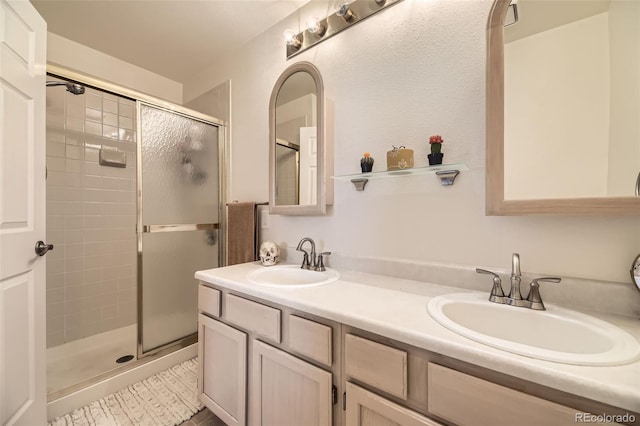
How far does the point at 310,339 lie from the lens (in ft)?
2.91

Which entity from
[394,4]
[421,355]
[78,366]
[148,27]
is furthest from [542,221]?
[78,366]

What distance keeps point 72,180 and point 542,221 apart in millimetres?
3025

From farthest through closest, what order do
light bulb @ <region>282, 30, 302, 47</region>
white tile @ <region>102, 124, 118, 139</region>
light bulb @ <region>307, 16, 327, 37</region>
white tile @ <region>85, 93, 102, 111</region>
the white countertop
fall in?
white tile @ <region>102, 124, 118, 139</region>
white tile @ <region>85, 93, 102, 111</region>
light bulb @ <region>282, 30, 302, 47</region>
light bulb @ <region>307, 16, 327, 37</region>
the white countertop

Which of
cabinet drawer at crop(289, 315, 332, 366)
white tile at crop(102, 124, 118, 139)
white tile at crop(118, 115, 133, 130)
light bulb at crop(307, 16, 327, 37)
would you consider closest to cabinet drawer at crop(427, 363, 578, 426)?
cabinet drawer at crop(289, 315, 332, 366)

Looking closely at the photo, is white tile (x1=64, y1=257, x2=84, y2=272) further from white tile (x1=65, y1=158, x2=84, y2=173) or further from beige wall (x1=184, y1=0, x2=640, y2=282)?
beige wall (x1=184, y1=0, x2=640, y2=282)

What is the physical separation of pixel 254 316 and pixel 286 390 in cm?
30

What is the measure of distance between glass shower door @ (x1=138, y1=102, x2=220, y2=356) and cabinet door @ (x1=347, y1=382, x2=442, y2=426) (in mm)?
1726

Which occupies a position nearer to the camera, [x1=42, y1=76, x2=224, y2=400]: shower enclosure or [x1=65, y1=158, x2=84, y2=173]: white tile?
[x1=42, y1=76, x2=224, y2=400]: shower enclosure

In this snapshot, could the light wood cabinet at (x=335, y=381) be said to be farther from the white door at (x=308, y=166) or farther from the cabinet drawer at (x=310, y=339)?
the white door at (x=308, y=166)

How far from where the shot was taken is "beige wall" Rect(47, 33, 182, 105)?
1.93 m

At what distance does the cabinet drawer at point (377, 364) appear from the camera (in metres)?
0.69

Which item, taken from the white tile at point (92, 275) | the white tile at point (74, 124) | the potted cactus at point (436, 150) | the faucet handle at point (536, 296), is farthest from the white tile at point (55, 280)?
the faucet handle at point (536, 296)

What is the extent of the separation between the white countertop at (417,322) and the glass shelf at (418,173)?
1.52 ft

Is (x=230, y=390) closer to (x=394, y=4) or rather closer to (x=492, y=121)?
(x=492, y=121)
